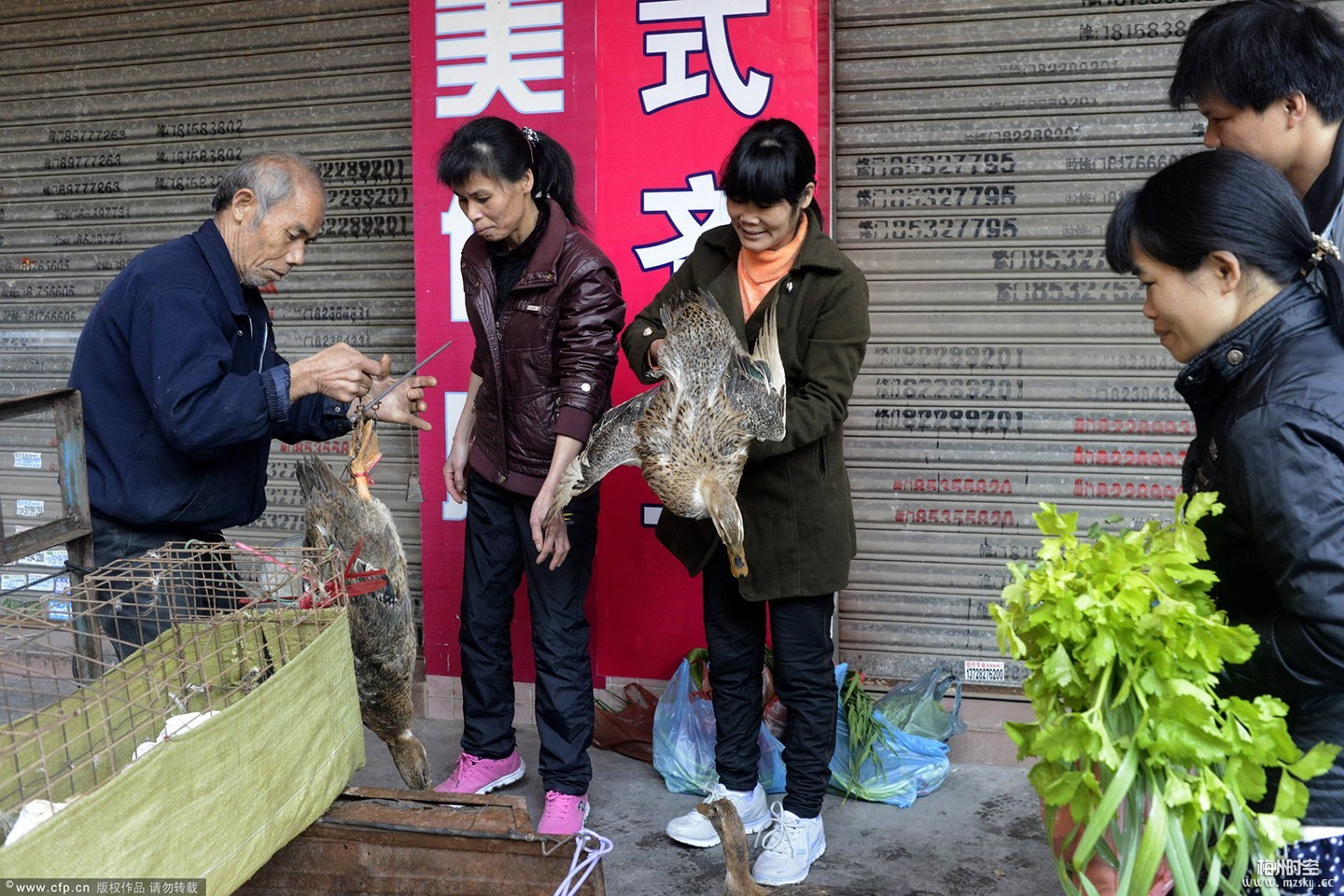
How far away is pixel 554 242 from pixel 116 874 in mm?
2408

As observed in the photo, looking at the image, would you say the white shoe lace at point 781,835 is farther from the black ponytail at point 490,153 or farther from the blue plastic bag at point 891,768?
the black ponytail at point 490,153

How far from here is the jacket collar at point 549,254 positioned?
362cm

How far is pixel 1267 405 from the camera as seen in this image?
5.83 ft

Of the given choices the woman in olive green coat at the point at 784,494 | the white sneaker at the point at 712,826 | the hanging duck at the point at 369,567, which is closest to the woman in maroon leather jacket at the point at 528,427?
the woman in olive green coat at the point at 784,494

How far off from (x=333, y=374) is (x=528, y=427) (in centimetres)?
82

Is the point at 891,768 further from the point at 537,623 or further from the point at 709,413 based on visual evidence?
the point at 709,413

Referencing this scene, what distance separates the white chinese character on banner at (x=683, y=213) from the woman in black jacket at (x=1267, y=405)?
96.4 inches

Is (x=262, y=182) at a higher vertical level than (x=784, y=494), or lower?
higher

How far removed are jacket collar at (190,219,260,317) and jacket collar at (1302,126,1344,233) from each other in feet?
9.09

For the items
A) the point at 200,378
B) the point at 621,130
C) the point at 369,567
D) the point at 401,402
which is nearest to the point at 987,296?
the point at 621,130

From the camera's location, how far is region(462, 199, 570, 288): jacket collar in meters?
3.62

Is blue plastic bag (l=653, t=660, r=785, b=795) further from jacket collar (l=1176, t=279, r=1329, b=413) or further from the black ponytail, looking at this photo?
jacket collar (l=1176, t=279, r=1329, b=413)

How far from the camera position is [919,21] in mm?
4465

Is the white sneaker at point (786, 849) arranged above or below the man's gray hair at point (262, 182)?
below
